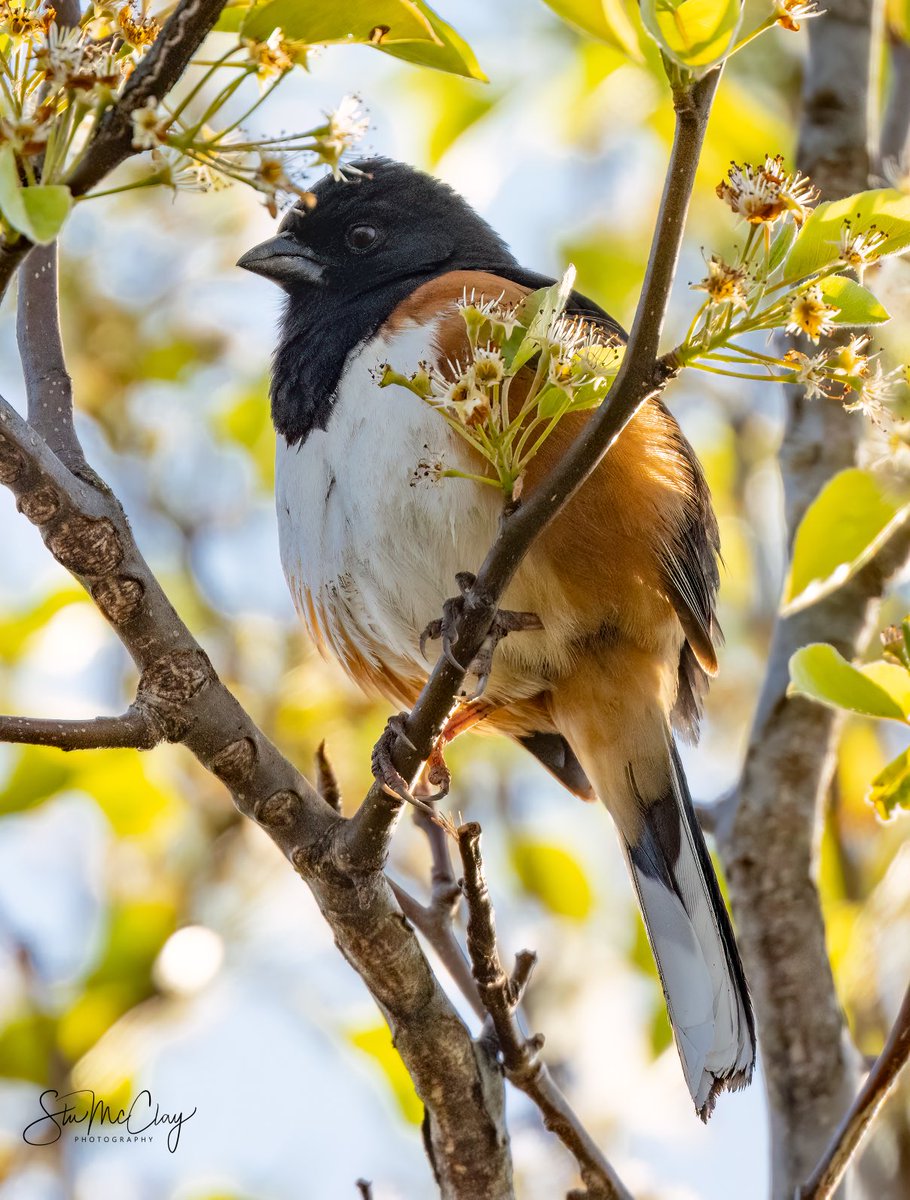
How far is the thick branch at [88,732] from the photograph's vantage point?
1.44 m

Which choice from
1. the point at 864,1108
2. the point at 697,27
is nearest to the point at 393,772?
the point at 864,1108

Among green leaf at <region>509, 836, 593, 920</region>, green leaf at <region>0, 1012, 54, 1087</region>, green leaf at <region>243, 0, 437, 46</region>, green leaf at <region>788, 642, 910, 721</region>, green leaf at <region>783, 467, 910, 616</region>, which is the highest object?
green leaf at <region>243, 0, 437, 46</region>

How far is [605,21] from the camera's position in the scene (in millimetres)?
1366

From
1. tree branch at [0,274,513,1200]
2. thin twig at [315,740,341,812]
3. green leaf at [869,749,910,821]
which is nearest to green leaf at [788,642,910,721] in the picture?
green leaf at [869,749,910,821]

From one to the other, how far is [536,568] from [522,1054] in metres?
0.78

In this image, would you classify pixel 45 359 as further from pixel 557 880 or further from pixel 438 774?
pixel 557 880

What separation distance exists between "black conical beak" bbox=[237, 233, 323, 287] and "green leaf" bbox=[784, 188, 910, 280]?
63.4 inches

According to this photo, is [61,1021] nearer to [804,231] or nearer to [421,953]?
[421,953]

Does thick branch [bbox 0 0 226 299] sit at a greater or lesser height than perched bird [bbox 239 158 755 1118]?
greater

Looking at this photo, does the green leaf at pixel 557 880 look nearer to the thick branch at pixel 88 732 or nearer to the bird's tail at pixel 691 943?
the bird's tail at pixel 691 943

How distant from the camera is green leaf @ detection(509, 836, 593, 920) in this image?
115 inches

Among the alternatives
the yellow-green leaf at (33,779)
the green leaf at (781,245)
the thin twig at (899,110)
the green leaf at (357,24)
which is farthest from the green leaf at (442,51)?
the thin twig at (899,110)

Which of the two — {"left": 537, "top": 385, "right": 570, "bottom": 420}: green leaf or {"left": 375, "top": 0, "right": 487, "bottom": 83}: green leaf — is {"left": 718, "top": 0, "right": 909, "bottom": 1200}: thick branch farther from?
{"left": 375, "top": 0, "right": 487, "bottom": 83}: green leaf

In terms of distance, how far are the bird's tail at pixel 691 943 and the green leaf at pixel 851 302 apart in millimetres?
1254
